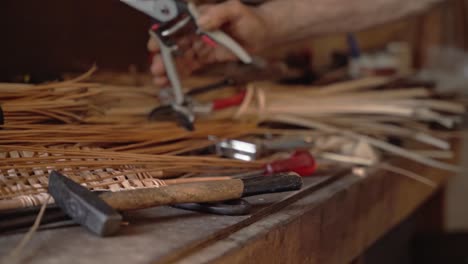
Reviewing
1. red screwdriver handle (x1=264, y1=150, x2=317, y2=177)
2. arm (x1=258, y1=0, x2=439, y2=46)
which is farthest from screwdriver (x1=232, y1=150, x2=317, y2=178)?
arm (x1=258, y1=0, x2=439, y2=46)

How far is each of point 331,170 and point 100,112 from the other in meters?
0.38

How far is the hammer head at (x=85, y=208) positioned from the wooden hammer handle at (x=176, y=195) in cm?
2

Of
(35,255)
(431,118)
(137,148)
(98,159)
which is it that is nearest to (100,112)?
(137,148)

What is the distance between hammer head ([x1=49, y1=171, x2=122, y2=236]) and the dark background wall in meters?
0.67

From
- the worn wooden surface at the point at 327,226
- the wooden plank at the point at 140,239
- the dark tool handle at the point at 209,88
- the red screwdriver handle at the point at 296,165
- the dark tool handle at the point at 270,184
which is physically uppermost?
the dark tool handle at the point at 209,88

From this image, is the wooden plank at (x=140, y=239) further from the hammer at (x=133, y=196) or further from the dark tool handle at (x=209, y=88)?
the dark tool handle at (x=209, y=88)

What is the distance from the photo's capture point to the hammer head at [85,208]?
0.58m

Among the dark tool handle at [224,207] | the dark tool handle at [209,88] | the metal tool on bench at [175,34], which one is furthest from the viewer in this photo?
the dark tool handle at [209,88]

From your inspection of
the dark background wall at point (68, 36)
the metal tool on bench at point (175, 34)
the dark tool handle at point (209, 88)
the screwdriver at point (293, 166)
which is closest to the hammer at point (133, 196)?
the screwdriver at point (293, 166)

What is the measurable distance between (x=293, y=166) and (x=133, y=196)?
360 millimetres

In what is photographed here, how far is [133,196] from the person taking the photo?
639 mm

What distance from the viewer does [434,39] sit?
8.48 ft

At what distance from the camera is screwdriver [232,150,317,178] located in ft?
3.04

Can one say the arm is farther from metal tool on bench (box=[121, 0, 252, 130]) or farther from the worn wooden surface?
the worn wooden surface
